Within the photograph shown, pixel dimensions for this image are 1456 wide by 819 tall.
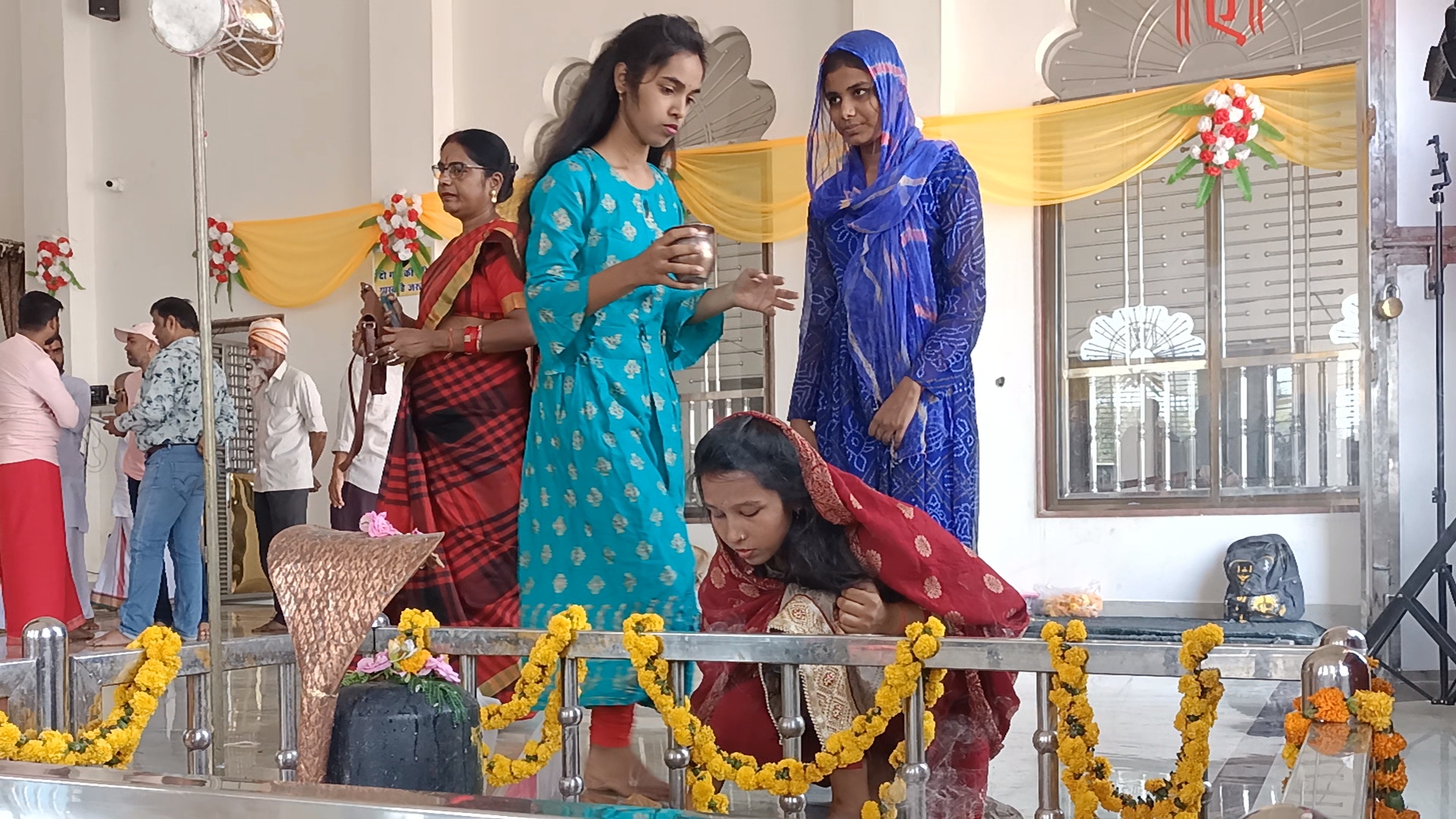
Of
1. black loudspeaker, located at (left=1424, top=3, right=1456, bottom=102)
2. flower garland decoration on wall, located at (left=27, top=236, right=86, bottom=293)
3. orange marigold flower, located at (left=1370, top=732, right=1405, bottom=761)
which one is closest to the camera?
orange marigold flower, located at (left=1370, top=732, right=1405, bottom=761)

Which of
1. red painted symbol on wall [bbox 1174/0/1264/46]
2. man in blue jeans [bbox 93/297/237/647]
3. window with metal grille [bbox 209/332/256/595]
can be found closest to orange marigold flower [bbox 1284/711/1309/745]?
man in blue jeans [bbox 93/297/237/647]

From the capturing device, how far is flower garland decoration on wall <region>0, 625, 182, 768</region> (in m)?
1.48

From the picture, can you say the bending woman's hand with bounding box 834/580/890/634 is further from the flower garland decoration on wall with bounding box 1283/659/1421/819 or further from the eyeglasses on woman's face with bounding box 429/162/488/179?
the eyeglasses on woman's face with bounding box 429/162/488/179

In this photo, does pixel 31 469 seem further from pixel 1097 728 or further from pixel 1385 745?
pixel 1385 745

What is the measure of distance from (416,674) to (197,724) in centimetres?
55

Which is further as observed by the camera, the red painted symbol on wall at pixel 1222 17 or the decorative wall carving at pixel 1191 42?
the red painted symbol on wall at pixel 1222 17

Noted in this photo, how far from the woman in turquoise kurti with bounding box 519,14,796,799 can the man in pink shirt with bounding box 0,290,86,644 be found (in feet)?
10.8

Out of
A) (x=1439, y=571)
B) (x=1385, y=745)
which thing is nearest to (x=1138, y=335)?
(x=1439, y=571)

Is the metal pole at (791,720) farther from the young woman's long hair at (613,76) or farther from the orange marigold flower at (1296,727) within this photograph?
the young woman's long hair at (613,76)

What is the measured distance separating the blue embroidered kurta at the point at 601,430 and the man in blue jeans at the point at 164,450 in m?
2.83

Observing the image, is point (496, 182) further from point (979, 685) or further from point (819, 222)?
point (979, 685)

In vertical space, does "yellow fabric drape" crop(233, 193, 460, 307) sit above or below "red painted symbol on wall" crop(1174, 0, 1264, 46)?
below

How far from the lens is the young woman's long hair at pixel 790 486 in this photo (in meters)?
2.02

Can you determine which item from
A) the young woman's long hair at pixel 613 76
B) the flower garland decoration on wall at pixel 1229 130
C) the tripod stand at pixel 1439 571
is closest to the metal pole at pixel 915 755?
the young woman's long hair at pixel 613 76
